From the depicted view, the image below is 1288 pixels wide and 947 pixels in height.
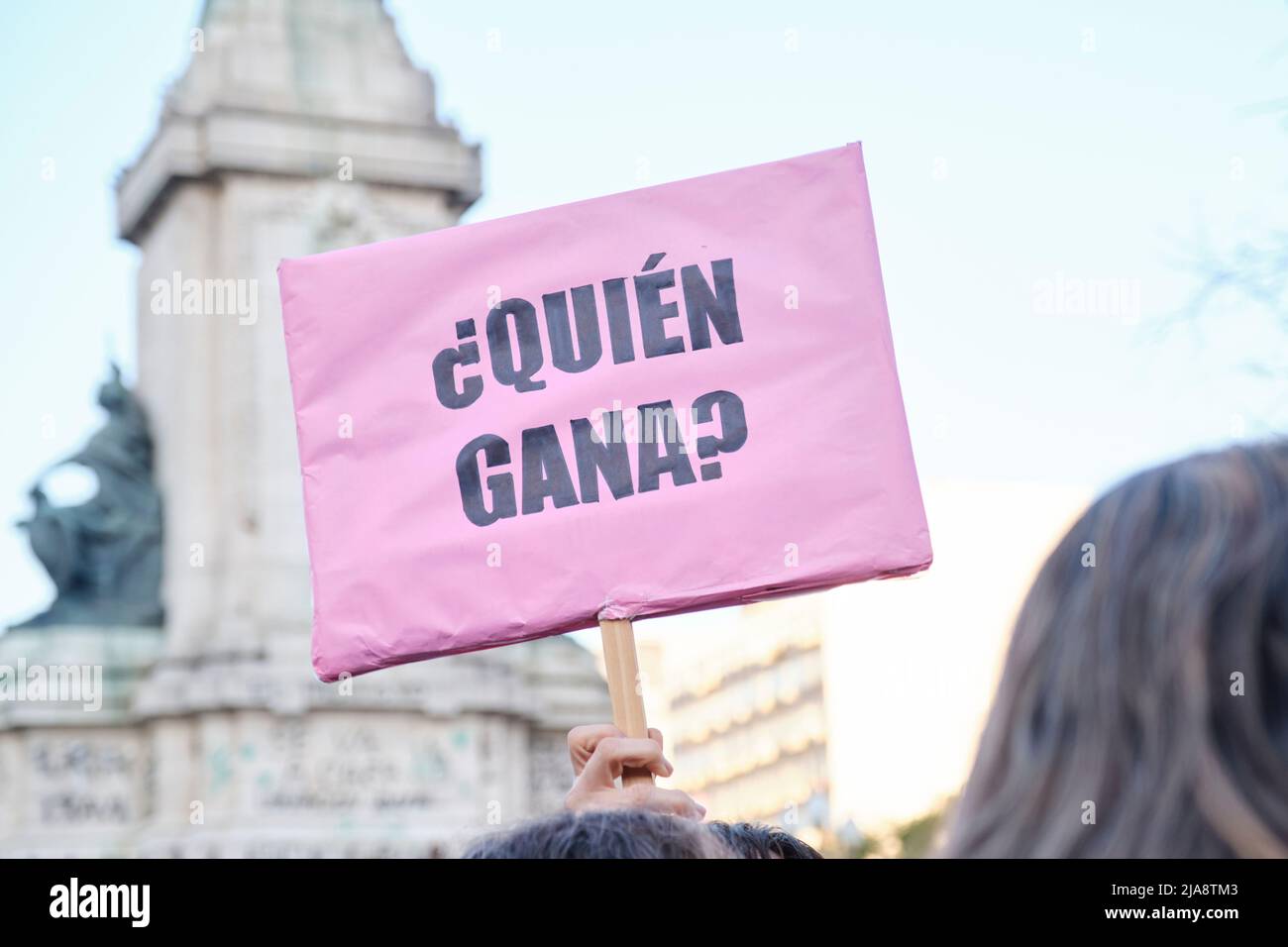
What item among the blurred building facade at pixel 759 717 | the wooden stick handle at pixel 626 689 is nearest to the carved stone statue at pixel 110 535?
the wooden stick handle at pixel 626 689

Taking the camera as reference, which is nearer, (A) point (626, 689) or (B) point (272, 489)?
(A) point (626, 689)

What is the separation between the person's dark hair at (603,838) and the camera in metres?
3.07

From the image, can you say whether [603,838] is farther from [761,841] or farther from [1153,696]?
[1153,696]

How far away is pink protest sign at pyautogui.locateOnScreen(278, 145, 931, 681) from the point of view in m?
5.38

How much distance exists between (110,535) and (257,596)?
64.1 inches

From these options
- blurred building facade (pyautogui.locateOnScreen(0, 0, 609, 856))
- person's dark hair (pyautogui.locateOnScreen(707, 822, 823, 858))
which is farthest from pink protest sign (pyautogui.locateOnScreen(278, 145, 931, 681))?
blurred building facade (pyautogui.locateOnScreen(0, 0, 609, 856))

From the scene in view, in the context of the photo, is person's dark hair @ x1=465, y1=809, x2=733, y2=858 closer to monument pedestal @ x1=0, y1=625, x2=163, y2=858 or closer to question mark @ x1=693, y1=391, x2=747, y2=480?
question mark @ x1=693, y1=391, x2=747, y2=480

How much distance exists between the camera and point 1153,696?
1916 millimetres

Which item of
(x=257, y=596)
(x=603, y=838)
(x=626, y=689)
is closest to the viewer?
(x=603, y=838)

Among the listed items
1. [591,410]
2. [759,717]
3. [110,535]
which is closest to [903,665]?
[759,717]

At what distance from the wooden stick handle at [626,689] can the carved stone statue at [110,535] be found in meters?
15.6

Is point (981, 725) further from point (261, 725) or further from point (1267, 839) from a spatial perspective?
point (261, 725)
